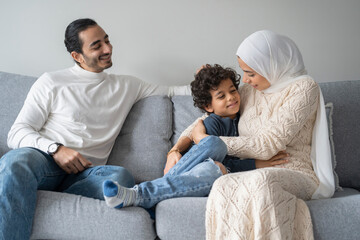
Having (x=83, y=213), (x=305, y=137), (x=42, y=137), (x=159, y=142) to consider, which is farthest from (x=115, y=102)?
(x=305, y=137)

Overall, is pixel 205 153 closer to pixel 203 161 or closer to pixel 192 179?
pixel 203 161

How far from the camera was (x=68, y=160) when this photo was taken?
190cm

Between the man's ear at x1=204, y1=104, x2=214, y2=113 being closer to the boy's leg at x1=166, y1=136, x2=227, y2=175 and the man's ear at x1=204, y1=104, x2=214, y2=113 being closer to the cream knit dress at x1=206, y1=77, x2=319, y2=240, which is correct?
the cream knit dress at x1=206, y1=77, x2=319, y2=240

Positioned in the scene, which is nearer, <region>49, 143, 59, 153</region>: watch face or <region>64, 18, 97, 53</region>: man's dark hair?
<region>49, 143, 59, 153</region>: watch face

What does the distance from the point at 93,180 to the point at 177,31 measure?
1.29m

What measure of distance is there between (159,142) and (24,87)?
0.88 m

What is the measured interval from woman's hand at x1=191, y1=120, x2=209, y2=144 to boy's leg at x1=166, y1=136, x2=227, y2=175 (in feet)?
0.49

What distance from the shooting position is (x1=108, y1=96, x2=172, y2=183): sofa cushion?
2260 millimetres

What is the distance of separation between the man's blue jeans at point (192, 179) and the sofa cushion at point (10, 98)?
105 centimetres

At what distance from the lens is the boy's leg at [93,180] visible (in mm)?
1815

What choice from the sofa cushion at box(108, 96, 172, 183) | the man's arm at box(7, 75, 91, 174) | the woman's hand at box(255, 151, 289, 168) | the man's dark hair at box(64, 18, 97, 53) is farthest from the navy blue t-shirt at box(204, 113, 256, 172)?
the man's dark hair at box(64, 18, 97, 53)

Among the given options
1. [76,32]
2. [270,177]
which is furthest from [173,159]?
[76,32]


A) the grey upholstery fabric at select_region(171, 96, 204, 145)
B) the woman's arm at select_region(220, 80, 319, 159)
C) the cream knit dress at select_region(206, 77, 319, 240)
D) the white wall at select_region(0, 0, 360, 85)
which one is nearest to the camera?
the cream knit dress at select_region(206, 77, 319, 240)

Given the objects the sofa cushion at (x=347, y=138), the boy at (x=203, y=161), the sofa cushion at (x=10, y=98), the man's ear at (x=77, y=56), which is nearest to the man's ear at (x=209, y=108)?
the boy at (x=203, y=161)
